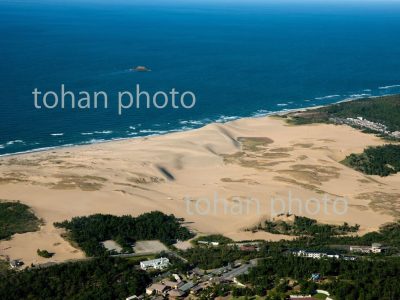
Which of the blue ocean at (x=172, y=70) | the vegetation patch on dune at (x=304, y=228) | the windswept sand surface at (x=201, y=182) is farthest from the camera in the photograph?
the blue ocean at (x=172, y=70)

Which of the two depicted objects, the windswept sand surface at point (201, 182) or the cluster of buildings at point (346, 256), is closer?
the cluster of buildings at point (346, 256)

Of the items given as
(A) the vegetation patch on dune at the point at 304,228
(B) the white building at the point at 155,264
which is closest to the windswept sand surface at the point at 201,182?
(A) the vegetation patch on dune at the point at 304,228

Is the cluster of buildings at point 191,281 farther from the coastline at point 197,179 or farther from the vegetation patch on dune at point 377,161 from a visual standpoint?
the vegetation patch on dune at point 377,161

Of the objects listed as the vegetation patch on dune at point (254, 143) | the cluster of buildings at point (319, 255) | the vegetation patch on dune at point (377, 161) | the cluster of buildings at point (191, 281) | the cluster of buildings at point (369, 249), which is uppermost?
the vegetation patch on dune at point (254, 143)

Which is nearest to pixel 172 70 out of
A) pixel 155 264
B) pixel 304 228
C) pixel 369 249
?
pixel 304 228

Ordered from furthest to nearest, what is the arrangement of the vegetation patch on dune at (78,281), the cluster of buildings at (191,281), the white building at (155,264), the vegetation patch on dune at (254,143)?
1. the vegetation patch on dune at (254,143)
2. the white building at (155,264)
3. the cluster of buildings at (191,281)
4. the vegetation patch on dune at (78,281)

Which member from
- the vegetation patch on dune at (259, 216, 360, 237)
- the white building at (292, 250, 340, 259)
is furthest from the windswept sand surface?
the white building at (292, 250, 340, 259)

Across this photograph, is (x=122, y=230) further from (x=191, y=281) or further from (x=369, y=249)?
(x=369, y=249)
